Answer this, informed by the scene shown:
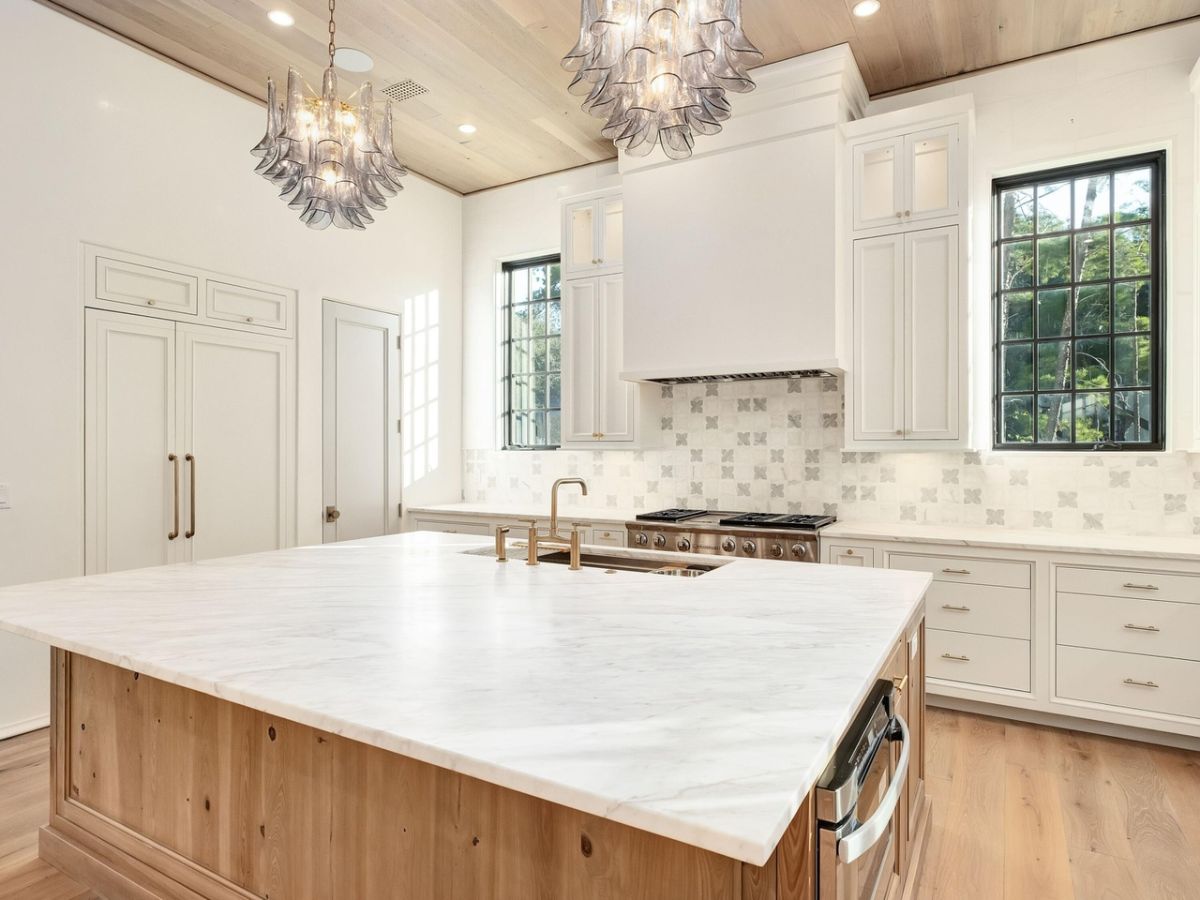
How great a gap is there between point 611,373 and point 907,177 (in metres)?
1.95

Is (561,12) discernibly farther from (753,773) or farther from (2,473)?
(753,773)

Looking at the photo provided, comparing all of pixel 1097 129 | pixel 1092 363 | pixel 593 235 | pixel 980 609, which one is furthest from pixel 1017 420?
pixel 593 235

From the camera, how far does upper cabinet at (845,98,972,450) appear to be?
3.46 m

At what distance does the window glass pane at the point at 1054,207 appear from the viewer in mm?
3662

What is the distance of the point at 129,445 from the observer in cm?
349

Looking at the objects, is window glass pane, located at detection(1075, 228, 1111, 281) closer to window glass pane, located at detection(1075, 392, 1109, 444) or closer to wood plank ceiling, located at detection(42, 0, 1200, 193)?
window glass pane, located at detection(1075, 392, 1109, 444)

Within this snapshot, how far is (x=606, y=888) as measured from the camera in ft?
3.61

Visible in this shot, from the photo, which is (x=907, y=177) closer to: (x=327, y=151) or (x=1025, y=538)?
(x=1025, y=538)

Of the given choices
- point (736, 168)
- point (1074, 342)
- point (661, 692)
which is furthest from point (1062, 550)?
point (661, 692)

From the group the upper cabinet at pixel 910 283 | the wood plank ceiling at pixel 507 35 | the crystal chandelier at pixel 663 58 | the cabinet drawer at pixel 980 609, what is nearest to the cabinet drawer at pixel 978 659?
the cabinet drawer at pixel 980 609

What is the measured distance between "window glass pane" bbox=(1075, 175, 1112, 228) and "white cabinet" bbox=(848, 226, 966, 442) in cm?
77

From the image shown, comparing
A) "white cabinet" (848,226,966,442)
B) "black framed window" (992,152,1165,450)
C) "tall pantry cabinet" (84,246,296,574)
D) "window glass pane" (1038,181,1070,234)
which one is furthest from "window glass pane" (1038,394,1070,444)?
"tall pantry cabinet" (84,246,296,574)

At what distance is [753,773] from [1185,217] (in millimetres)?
3823

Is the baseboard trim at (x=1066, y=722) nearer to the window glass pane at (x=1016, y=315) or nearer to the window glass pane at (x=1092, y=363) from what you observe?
the window glass pane at (x=1092, y=363)
